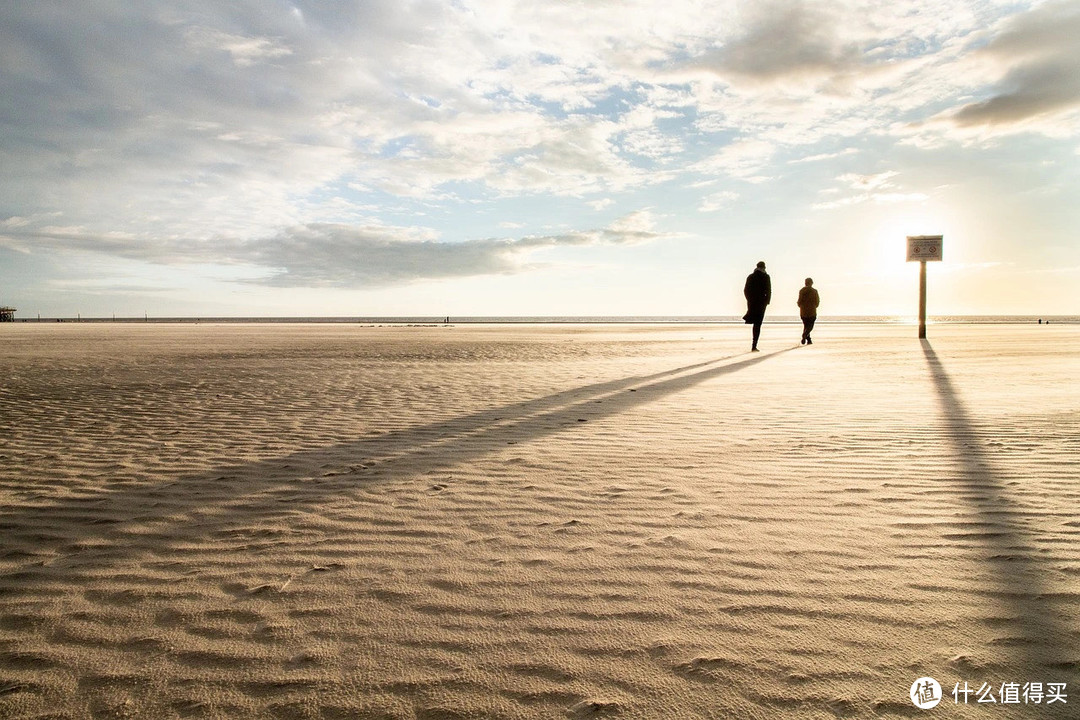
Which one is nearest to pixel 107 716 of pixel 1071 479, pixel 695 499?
Answer: pixel 695 499

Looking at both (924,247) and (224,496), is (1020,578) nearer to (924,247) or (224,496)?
(224,496)

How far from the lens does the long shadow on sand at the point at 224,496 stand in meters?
3.46

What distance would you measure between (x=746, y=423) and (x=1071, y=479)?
282 centimetres

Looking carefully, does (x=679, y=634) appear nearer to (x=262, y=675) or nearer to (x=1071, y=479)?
(x=262, y=675)

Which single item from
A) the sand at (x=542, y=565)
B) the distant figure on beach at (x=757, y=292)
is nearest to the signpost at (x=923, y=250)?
the distant figure on beach at (x=757, y=292)

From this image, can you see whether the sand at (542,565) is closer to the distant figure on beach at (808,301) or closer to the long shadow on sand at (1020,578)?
the long shadow on sand at (1020,578)

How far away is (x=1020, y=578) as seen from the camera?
112 inches

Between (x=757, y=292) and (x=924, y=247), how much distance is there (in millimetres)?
6759

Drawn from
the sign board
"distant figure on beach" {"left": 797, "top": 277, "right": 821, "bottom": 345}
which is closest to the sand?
"distant figure on beach" {"left": 797, "top": 277, "right": 821, "bottom": 345}

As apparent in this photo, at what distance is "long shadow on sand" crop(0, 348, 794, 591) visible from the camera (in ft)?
11.3

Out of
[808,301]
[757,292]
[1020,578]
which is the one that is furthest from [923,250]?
[1020,578]

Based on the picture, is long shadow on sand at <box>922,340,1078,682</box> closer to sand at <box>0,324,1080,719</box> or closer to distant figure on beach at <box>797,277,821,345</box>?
sand at <box>0,324,1080,719</box>

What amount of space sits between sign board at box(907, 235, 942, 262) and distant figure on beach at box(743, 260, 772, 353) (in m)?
5.97

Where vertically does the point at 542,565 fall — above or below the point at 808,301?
below
